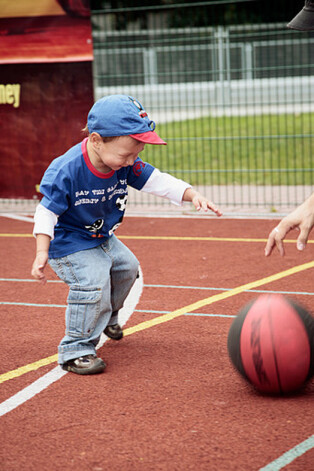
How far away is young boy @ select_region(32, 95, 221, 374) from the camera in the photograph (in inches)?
161

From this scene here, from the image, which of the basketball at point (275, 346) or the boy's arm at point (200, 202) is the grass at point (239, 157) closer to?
the boy's arm at point (200, 202)

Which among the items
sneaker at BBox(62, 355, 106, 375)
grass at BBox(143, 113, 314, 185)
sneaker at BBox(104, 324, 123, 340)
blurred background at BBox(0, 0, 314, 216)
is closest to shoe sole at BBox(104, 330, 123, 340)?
sneaker at BBox(104, 324, 123, 340)

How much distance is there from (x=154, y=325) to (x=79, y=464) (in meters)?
2.01

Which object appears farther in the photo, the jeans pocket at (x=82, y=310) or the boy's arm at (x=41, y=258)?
the jeans pocket at (x=82, y=310)

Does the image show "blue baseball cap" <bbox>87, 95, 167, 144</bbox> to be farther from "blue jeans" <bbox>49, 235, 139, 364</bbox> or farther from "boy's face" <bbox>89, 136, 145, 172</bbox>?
"blue jeans" <bbox>49, 235, 139, 364</bbox>

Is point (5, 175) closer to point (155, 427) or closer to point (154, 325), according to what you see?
point (154, 325)

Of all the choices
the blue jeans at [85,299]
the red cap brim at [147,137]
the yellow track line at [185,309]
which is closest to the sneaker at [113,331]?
the yellow track line at [185,309]

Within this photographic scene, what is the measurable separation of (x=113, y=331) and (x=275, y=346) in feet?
4.76

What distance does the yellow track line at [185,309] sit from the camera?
439cm

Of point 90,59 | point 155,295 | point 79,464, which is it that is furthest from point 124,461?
point 90,59

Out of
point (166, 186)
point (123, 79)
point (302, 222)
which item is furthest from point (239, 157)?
point (302, 222)

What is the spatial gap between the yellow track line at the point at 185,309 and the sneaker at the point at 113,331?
0.17 meters

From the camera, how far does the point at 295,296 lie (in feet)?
18.6

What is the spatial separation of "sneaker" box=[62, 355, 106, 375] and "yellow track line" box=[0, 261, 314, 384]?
0.86 ft
